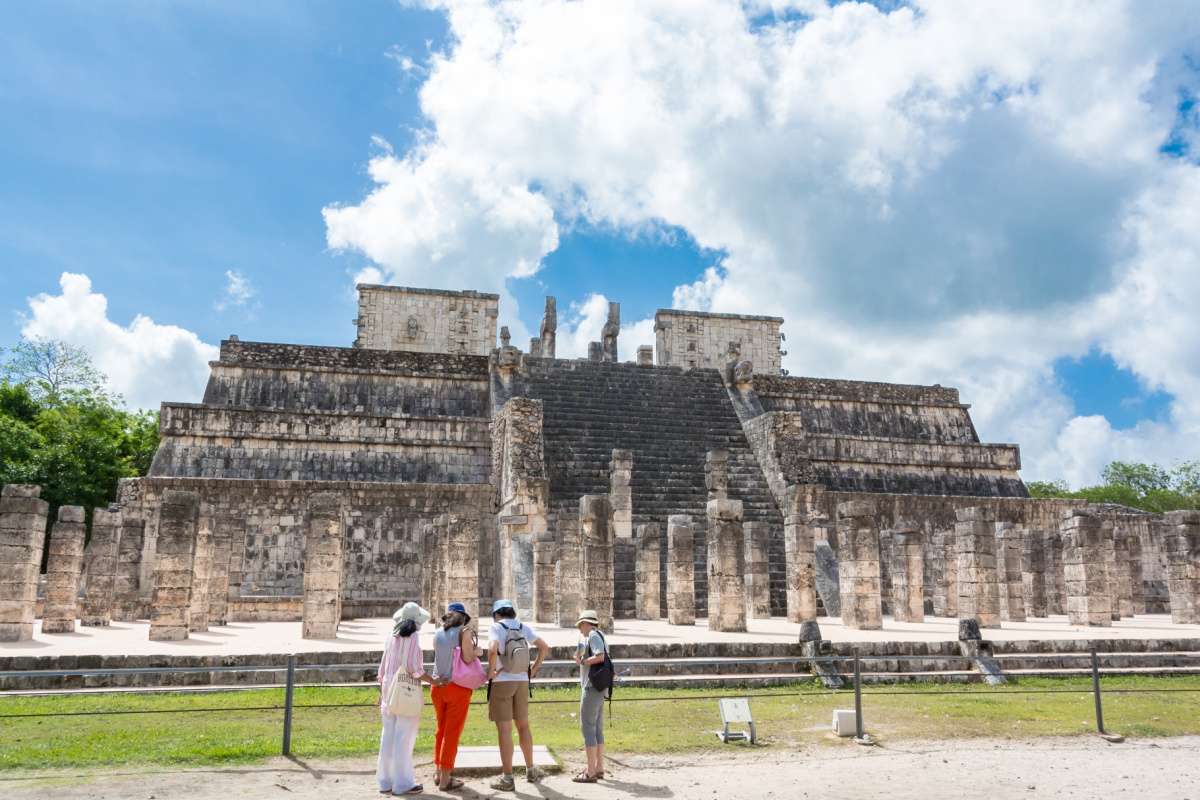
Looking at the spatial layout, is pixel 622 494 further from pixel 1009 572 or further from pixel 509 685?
pixel 509 685

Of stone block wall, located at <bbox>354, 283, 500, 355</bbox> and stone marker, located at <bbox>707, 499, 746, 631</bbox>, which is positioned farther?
stone block wall, located at <bbox>354, 283, 500, 355</bbox>

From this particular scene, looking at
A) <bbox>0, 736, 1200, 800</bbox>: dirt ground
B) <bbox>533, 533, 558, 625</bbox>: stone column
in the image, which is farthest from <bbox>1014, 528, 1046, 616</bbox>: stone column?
<bbox>0, 736, 1200, 800</bbox>: dirt ground

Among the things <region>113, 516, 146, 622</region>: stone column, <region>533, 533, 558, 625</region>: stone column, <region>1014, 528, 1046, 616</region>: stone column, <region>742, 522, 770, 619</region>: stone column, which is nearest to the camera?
<region>533, 533, 558, 625</region>: stone column

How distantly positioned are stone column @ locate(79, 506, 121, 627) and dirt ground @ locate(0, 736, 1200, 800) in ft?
35.5

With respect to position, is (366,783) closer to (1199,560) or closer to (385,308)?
(1199,560)

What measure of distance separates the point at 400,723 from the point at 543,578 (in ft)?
29.9

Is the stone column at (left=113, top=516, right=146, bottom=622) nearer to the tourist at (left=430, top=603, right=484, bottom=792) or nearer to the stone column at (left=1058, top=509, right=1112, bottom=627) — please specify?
A: the tourist at (left=430, top=603, right=484, bottom=792)

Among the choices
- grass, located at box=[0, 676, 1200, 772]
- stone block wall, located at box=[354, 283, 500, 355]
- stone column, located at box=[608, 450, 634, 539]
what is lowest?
grass, located at box=[0, 676, 1200, 772]

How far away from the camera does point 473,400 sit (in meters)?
23.8

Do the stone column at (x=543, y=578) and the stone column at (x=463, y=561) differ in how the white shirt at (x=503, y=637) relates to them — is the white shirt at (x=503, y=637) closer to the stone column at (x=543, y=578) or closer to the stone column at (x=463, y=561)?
the stone column at (x=463, y=561)

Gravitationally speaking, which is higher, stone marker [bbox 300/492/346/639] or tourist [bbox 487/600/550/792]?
stone marker [bbox 300/492/346/639]

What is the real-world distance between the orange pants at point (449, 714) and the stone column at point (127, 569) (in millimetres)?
12892

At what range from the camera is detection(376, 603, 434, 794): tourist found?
582 cm

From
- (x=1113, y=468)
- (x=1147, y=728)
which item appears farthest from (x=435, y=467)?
(x=1113, y=468)
